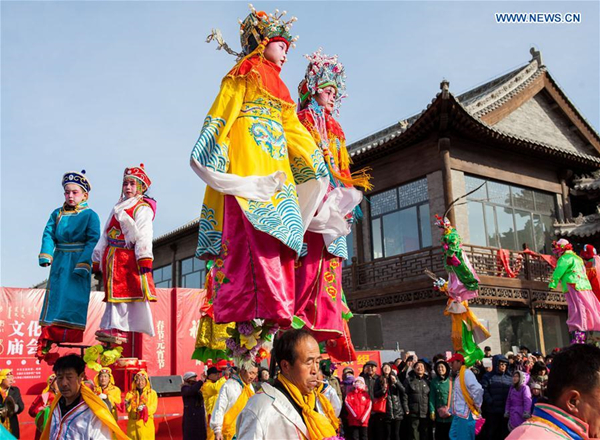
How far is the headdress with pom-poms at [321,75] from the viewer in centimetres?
487

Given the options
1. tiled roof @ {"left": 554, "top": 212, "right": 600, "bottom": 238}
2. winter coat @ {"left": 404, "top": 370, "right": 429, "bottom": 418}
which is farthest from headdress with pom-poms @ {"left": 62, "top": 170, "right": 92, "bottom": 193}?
tiled roof @ {"left": 554, "top": 212, "right": 600, "bottom": 238}

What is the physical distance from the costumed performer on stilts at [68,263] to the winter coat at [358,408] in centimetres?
489

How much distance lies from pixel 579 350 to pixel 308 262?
8.16 ft

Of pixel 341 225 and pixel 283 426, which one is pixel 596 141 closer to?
pixel 341 225

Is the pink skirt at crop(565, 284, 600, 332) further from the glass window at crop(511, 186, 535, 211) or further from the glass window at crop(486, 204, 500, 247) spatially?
the glass window at crop(511, 186, 535, 211)

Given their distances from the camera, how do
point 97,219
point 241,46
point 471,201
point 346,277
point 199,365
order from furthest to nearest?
1. point 346,277
2. point 471,201
3. point 199,365
4. point 97,219
5. point 241,46

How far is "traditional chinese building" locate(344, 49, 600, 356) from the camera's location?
15.5m

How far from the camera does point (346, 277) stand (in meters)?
17.8

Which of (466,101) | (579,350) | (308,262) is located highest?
(466,101)

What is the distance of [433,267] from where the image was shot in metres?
15.5

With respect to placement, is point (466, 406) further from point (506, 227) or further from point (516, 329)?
point (506, 227)

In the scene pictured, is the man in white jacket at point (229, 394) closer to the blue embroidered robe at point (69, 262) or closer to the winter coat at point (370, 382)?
the blue embroidered robe at point (69, 262)

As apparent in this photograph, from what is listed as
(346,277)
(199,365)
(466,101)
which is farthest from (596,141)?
(199,365)

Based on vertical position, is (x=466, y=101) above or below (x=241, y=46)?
above
